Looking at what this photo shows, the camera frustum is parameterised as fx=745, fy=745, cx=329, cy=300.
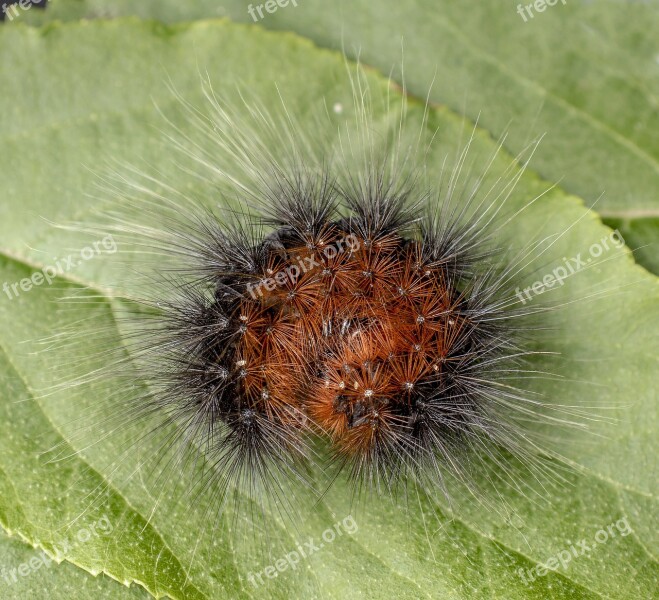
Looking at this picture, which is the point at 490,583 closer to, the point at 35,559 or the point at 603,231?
the point at 603,231

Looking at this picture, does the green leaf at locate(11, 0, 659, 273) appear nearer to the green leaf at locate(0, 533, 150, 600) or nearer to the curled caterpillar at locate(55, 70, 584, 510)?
the curled caterpillar at locate(55, 70, 584, 510)

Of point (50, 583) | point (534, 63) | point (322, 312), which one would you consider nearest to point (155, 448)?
point (50, 583)

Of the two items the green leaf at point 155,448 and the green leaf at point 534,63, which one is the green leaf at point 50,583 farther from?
the green leaf at point 534,63

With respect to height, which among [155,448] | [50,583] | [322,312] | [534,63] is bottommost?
[50,583]

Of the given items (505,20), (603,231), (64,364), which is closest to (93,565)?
(64,364)

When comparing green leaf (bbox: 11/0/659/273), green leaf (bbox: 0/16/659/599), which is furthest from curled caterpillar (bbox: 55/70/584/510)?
green leaf (bbox: 11/0/659/273)

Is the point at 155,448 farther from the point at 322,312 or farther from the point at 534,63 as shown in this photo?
the point at 534,63
